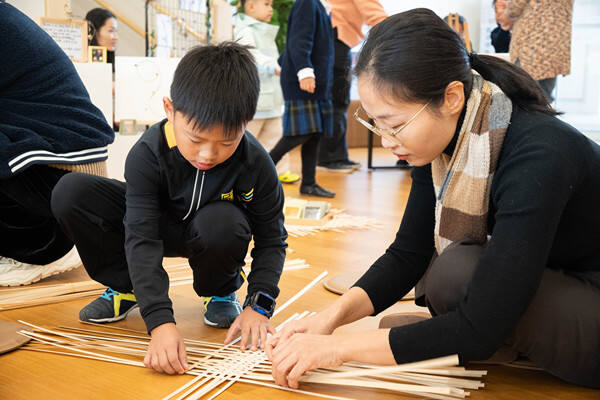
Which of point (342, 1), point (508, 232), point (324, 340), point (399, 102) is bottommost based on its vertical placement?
point (324, 340)

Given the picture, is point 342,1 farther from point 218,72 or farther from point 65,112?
point 218,72

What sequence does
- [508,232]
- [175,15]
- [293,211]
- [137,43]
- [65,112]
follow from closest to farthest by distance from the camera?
1. [508,232]
2. [65,112]
3. [293,211]
4. [175,15]
5. [137,43]

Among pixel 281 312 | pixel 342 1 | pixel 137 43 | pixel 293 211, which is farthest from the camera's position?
pixel 137 43

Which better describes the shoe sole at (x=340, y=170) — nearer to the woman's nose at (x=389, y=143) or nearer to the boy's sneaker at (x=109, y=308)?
the boy's sneaker at (x=109, y=308)

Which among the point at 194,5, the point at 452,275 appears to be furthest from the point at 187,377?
the point at 194,5

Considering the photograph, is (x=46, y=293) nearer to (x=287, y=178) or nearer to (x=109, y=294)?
(x=109, y=294)

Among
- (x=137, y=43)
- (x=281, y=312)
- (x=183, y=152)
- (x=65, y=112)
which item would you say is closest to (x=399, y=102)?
(x=183, y=152)

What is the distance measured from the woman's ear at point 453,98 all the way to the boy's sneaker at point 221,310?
0.81 meters

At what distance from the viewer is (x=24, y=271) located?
1.92m

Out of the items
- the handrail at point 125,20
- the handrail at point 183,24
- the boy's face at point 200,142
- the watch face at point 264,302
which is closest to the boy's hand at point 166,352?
the watch face at point 264,302

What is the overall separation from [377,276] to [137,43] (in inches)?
215

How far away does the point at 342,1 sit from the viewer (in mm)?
4211

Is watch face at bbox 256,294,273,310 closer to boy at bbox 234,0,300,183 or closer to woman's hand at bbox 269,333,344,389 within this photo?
woman's hand at bbox 269,333,344,389

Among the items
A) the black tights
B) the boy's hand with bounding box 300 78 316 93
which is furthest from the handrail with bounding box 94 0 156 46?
the boy's hand with bounding box 300 78 316 93
